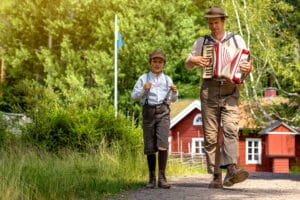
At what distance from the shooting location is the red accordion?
795 centimetres

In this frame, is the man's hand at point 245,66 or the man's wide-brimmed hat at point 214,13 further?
the man's wide-brimmed hat at point 214,13

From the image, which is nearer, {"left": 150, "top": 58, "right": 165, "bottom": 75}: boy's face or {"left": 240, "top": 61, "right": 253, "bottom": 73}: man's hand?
{"left": 240, "top": 61, "right": 253, "bottom": 73}: man's hand

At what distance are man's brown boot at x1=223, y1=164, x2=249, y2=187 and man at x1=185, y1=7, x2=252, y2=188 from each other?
8 centimetres

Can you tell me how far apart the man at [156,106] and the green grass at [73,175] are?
0.50 metres

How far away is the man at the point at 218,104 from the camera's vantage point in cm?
802

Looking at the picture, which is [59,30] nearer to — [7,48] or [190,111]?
[7,48]

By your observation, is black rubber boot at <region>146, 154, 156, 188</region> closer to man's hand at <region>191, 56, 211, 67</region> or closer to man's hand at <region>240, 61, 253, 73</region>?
man's hand at <region>191, 56, 211, 67</region>

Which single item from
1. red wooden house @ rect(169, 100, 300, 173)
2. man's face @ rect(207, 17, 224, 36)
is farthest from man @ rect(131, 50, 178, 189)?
red wooden house @ rect(169, 100, 300, 173)

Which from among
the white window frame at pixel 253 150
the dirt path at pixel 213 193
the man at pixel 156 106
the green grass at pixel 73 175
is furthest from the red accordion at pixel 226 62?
the white window frame at pixel 253 150

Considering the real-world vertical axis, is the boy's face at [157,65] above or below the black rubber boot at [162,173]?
above

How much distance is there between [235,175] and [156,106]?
1.43m

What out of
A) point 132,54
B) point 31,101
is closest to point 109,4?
point 132,54

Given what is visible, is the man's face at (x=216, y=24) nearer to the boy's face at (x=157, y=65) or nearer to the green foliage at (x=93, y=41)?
the boy's face at (x=157, y=65)

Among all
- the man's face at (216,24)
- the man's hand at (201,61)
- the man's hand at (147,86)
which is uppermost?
the man's face at (216,24)
